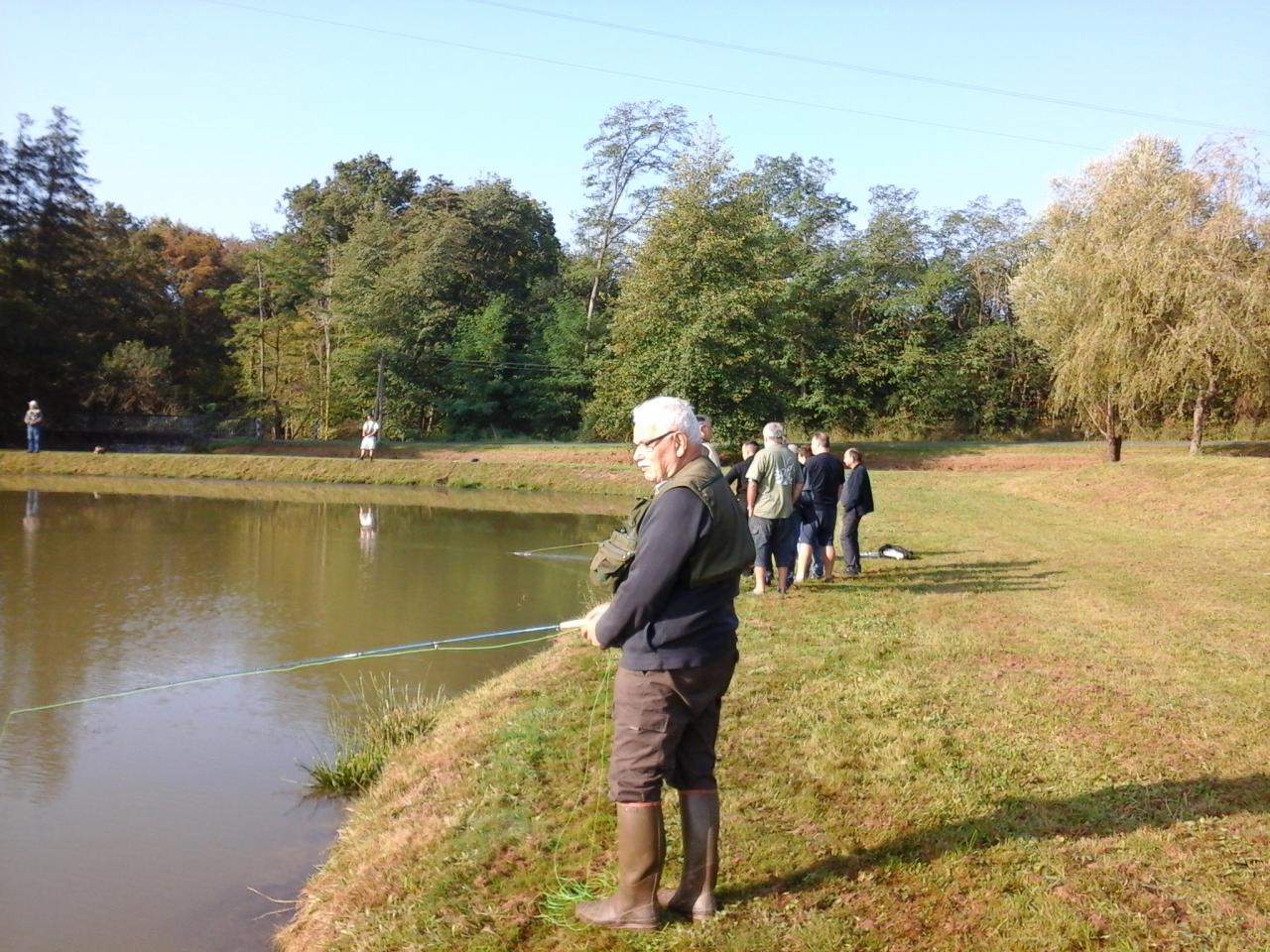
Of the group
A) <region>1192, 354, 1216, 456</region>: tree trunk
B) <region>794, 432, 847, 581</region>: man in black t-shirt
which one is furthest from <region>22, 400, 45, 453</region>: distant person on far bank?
<region>1192, 354, 1216, 456</region>: tree trunk

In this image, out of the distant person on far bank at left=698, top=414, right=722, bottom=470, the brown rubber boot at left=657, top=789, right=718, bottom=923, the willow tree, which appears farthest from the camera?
the willow tree

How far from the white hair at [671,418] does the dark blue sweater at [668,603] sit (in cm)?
27

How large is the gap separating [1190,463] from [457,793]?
23979 millimetres

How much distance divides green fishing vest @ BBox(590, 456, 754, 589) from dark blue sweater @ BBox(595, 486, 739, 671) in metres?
0.03

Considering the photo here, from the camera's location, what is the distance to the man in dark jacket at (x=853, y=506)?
1269 centimetres

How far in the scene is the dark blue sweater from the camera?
372 cm

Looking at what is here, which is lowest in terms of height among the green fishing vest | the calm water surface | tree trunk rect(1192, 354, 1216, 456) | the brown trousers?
the calm water surface

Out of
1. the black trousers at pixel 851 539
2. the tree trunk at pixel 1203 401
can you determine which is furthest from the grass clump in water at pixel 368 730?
the tree trunk at pixel 1203 401

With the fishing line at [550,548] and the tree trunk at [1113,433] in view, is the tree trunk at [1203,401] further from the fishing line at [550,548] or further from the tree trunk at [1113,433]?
the fishing line at [550,548]

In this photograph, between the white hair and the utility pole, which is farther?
the utility pole

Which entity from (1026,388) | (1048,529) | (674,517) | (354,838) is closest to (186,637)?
(354,838)

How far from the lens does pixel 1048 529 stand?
62.3 feet

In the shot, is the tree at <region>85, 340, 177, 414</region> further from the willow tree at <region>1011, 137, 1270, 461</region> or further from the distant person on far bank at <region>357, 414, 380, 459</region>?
the willow tree at <region>1011, 137, 1270, 461</region>

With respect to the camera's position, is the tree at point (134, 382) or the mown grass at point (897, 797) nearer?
the mown grass at point (897, 797)
